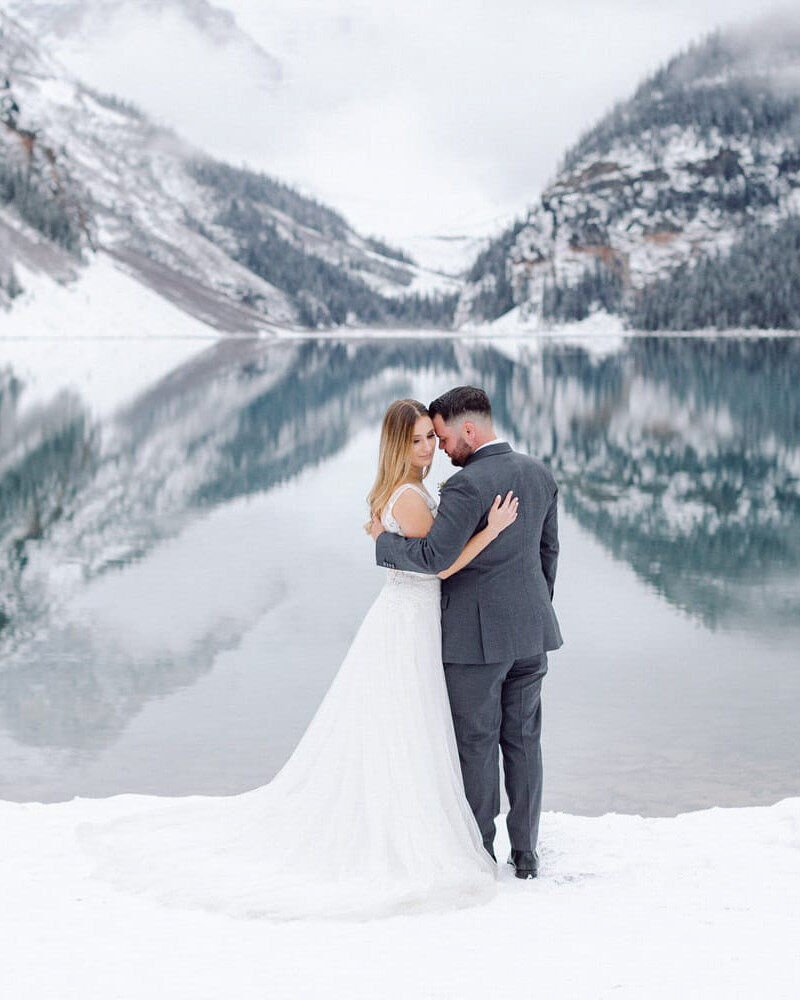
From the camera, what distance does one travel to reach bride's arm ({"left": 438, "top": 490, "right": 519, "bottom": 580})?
6605 millimetres

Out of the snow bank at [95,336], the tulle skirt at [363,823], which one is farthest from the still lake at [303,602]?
the snow bank at [95,336]

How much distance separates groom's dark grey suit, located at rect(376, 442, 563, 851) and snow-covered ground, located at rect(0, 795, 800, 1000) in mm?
648

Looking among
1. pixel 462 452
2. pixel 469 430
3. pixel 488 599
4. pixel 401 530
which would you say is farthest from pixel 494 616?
pixel 469 430

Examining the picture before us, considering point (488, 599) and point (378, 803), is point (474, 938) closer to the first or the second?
point (378, 803)

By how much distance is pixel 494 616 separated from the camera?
6.80 metres

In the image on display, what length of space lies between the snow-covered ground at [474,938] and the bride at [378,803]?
20 cm

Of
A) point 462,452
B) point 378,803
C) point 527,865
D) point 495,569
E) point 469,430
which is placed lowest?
point 527,865

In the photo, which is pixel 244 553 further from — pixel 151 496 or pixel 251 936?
pixel 251 936

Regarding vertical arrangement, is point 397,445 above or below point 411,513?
above

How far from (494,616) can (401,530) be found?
2.24 ft

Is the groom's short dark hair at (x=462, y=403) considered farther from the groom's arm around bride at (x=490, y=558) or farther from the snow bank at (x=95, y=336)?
the snow bank at (x=95, y=336)

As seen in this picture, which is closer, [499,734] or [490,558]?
[490,558]

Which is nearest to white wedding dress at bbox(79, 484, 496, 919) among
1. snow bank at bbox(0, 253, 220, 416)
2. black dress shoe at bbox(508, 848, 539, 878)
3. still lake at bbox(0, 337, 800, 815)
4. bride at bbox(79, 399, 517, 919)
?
bride at bbox(79, 399, 517, 919)

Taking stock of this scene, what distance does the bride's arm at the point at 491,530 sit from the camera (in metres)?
6.61
